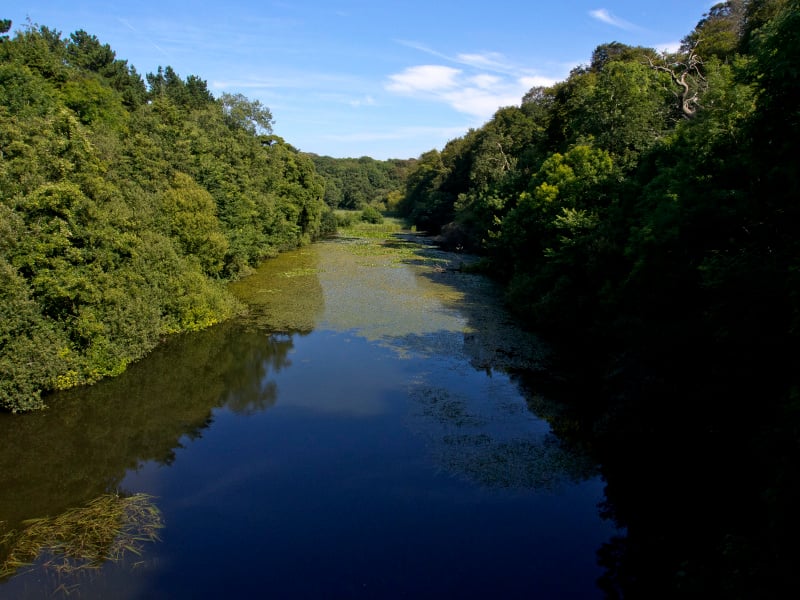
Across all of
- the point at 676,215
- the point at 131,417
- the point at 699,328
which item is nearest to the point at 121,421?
the point at 131,417

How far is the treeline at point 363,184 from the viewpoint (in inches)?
4921

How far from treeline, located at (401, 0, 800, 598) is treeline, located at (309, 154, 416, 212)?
8807 centimetres

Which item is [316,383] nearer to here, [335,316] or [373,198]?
[335,316]

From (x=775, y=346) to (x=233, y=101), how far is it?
219 feet

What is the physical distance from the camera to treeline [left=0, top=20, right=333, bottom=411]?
1697 centimetres

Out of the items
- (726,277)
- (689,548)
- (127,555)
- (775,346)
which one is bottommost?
(127,555)

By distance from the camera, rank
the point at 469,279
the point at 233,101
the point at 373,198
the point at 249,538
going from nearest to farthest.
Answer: the point at 249,538
the point at 469,279
the point at 233,101
the point at 373,198

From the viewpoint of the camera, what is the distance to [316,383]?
19609 mm

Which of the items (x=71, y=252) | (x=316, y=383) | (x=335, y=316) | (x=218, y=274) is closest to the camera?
(x=71, y=252)

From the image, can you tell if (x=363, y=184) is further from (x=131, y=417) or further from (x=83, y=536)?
(x=83, y=536)

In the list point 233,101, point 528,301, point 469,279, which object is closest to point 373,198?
point 233,101

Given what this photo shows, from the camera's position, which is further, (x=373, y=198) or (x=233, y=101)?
(x=373, y=198)

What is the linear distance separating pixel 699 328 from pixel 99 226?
19619 millimetres

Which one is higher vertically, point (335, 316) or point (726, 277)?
point (726, 277)
